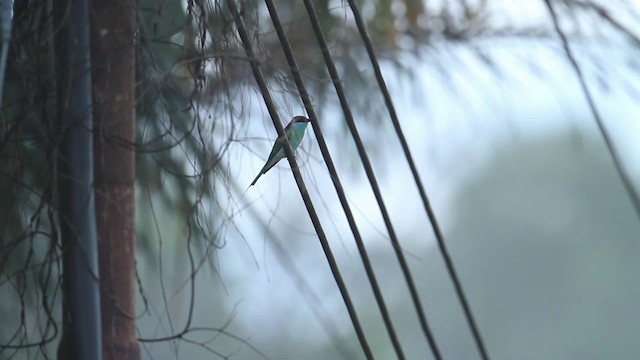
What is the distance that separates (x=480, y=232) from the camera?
16469 mm

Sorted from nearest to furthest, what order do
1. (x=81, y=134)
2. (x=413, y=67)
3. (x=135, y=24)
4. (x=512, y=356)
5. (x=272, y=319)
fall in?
(x=81, y=134), (x=135, y=24), (x=413, y=67), (x=272, y=319), (x=512, y=356)

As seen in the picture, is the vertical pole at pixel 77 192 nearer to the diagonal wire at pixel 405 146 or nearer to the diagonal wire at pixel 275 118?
the diagonal wire at pixel 275 118

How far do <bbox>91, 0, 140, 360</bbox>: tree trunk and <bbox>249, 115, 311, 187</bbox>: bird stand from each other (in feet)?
1.17

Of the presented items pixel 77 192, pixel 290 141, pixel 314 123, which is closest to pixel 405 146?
pixel 314 123

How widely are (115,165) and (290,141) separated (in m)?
0.47

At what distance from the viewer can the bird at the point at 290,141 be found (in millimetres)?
3006

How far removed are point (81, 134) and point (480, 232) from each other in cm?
1381

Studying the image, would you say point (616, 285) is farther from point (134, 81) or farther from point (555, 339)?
point (134, 81)

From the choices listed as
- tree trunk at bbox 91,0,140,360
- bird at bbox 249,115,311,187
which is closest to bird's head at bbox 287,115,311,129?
bird at bbox 249,115,311,187

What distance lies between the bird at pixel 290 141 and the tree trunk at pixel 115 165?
0.36 meters

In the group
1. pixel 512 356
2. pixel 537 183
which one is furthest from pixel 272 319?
pixel 537 183

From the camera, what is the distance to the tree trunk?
307 cm

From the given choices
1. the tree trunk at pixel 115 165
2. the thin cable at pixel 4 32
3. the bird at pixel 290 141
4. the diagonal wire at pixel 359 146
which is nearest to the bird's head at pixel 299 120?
the bird at pixel 290 141

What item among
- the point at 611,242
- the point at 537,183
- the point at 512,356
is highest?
the point at 537,183
